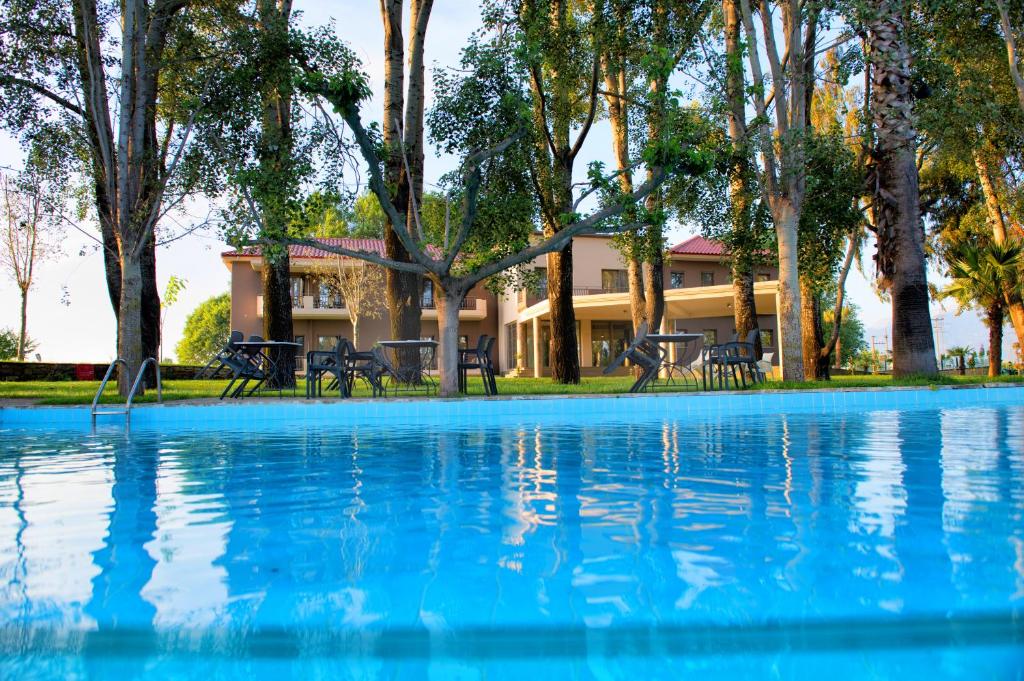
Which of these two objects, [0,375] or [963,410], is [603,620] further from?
[0,375]

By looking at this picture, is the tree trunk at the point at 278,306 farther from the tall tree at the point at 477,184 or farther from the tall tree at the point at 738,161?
the tall tree at the point at 738,161

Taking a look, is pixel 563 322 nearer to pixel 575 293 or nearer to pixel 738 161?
pixel 738 161

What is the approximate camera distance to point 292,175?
38.1 feet

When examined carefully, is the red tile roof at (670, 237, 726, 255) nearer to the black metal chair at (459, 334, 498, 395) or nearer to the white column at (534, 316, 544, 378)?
the white column at (534, 316, 544, 378)

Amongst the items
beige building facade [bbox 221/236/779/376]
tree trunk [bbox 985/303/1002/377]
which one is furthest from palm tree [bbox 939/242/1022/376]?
beige building facade [bbox 221/236/779/376]

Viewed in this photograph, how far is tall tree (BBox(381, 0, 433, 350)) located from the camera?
13.3 meters

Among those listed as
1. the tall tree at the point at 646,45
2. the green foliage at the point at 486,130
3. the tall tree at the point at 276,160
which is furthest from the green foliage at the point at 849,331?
the tall tree at the point at 276,160

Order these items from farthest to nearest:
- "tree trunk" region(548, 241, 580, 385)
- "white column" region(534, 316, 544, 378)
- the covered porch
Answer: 1. "white column" region(534, 316, 544, 378)
2. the covered porch
3. "tree trunk" region(548, 241, 580, 385)

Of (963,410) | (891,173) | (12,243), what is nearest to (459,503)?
(963,410)

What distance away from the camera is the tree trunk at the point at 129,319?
35.2 ft

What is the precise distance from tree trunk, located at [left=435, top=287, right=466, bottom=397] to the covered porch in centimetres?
1396

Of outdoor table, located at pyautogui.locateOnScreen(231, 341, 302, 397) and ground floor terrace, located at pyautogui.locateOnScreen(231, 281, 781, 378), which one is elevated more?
ground floor terrace, located at pyautogui.locateOnScreen(231, 281, 781, 378)

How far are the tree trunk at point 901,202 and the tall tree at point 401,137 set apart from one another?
820 cm

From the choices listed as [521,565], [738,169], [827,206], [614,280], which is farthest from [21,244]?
[521,565]
